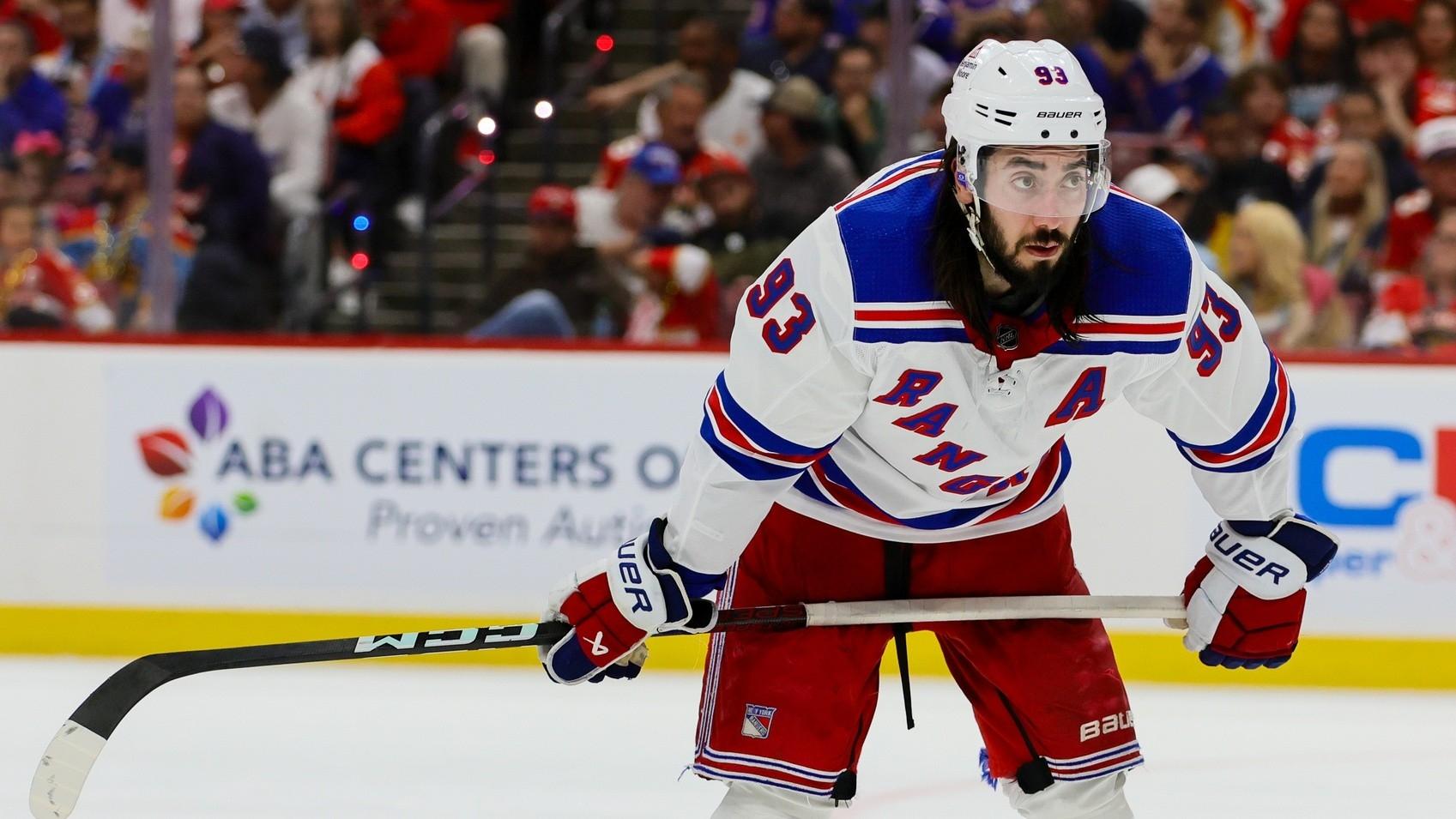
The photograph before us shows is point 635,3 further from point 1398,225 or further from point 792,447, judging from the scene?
point 792,447

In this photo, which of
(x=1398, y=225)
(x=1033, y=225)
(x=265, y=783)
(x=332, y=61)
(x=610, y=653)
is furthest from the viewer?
(x=332, y=61)

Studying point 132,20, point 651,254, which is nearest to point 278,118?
point 132,20

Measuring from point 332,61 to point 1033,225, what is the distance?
4.42 meters

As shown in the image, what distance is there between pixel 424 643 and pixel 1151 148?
3.41 m

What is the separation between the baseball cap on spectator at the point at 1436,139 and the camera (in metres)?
5.41

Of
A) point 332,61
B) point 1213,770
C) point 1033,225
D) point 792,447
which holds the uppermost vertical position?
point 332,61

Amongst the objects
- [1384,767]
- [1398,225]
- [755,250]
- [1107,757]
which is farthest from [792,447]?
[1398,225]

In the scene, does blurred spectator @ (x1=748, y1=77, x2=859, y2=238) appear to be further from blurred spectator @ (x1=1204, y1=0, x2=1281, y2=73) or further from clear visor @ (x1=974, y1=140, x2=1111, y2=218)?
clear visor @ (x1=974, y1=140, x2=1111, y2=218)

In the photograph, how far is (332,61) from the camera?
6.45 metres

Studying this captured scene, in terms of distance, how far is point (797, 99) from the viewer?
572 centimetres

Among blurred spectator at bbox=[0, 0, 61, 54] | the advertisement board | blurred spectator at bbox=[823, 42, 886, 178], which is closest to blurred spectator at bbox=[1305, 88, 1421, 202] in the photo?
the advertisement board

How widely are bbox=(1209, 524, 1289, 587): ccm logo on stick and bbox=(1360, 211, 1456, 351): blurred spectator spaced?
100 inches

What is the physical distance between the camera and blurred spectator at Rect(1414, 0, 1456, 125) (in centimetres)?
566

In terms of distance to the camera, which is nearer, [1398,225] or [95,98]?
[1398,225]
